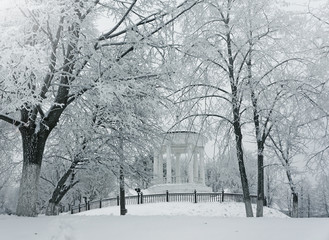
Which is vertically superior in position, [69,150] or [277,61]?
[277,61]

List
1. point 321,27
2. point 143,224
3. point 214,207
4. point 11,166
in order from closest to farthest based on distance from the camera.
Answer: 1. point 143,224
2. point 321,27
3. point 11,166
4. point 214,207

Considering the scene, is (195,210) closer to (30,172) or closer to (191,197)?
(191,197)

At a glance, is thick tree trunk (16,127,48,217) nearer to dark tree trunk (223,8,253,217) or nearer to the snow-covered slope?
dark tree trunk (223,8,253,217)

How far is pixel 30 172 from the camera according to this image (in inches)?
293

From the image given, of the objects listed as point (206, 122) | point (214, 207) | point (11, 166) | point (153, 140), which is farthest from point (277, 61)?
point (214, 207)

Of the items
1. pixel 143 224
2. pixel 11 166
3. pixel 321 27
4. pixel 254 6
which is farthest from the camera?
pixel 11 166

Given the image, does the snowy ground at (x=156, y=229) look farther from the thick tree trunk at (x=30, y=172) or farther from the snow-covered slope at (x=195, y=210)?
the snow-covered slope at (x=195, y=210)

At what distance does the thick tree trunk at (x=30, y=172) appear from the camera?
735cm

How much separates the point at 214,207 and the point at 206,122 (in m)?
12.6

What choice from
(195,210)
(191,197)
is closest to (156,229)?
(195,210)

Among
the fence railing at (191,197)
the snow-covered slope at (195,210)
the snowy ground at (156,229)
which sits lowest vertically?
the snow-covered slope at (195,210)

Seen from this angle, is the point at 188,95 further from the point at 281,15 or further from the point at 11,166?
the point at 11,166

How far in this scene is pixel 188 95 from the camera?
40.0 ft

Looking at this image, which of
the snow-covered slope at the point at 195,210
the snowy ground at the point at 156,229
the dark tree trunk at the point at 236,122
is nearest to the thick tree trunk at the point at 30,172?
the snowy ground at the point at 156,229
